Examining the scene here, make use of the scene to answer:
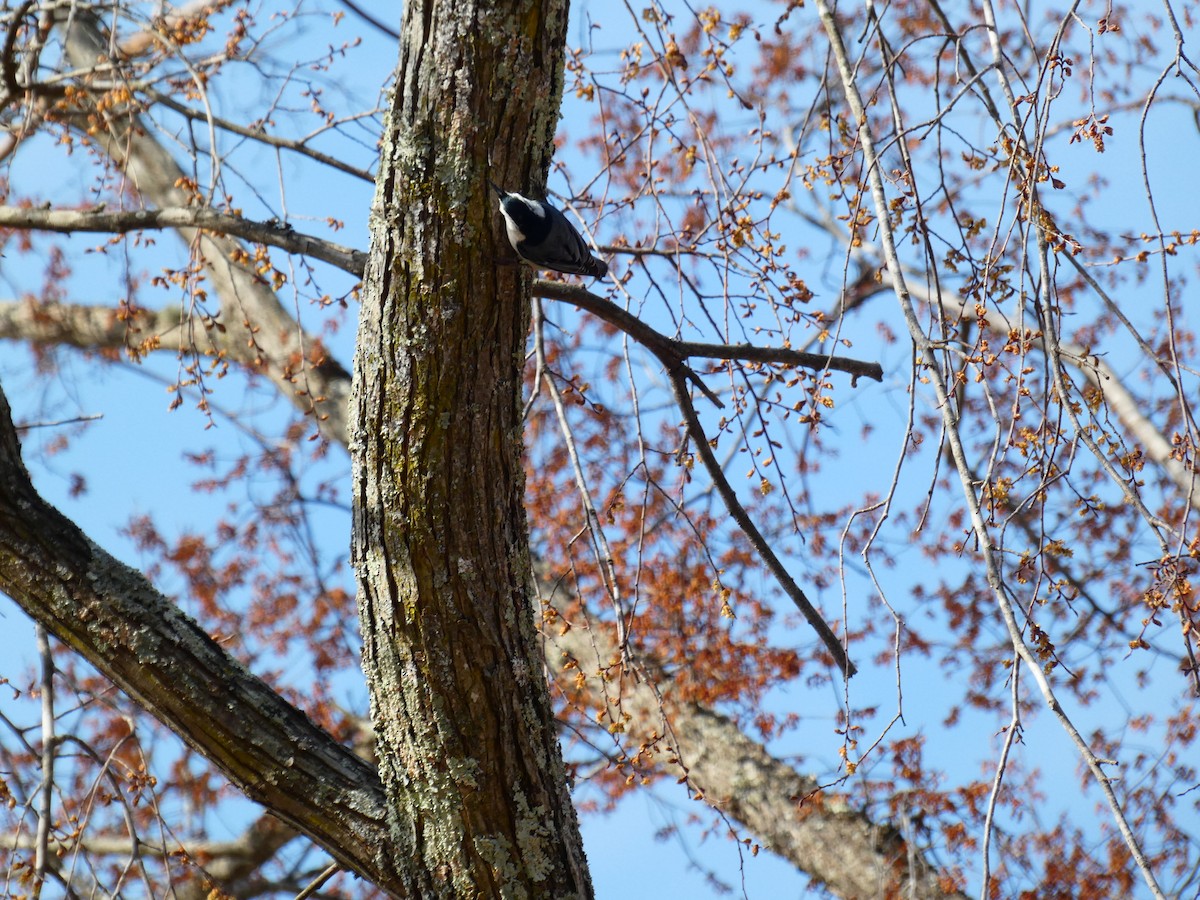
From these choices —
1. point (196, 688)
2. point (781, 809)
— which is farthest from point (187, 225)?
point (781, 809)

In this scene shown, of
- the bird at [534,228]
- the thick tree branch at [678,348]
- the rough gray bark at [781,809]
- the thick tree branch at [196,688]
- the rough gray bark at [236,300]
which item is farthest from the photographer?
the rough gray bark at [236,300]

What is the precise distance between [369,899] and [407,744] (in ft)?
13.2

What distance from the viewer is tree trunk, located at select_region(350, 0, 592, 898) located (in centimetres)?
202

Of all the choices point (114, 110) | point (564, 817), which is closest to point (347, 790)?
point (564, 817)

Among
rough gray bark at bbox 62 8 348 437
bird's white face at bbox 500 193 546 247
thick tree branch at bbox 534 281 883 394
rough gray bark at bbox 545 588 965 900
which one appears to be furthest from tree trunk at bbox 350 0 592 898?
rough gray bark at bbox 62 8 348 437

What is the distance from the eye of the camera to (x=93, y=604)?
7.29 ft

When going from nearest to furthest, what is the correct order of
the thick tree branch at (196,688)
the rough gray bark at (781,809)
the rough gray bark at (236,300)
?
1. the thick tree branch at (196,688)
2. the rough gray bark at (781,809)
3. the rough gray bark at (236,300)

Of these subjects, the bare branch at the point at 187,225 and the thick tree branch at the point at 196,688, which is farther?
the bare branch at the point at 187,225

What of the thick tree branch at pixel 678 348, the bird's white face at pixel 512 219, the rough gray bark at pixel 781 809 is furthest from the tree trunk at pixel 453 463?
the rough gray bark at pixel 781 809

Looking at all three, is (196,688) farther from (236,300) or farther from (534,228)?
(236,300)

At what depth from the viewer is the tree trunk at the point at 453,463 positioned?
6.63 ft

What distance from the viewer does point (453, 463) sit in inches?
80.4

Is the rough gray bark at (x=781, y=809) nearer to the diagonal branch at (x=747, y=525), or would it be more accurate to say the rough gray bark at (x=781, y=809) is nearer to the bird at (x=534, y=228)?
the diagonal branch at (x=747, y=525)

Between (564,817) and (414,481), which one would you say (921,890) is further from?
(414,481)
